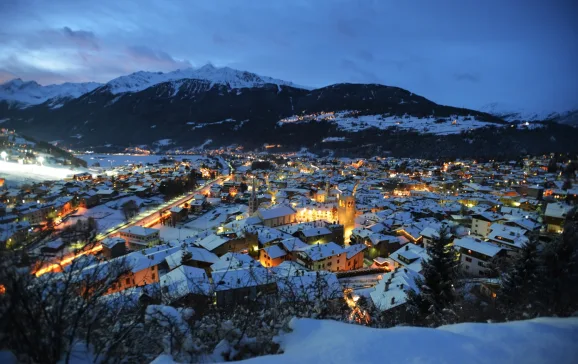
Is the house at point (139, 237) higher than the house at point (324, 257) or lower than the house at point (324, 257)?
lower

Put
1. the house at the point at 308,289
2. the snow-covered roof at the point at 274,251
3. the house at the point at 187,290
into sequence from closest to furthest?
the house at the point at 308,289
the house at the point at 187,290
the snow-covered roof at the point at 274,251

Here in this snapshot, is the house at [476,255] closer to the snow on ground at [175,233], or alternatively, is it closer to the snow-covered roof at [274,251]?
the snow-covered roof at [274,251]

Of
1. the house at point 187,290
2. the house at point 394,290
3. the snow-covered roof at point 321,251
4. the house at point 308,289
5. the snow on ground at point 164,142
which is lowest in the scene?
the snow-covered roof at point 321,251

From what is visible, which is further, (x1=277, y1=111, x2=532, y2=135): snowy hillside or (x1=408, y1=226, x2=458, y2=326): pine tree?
(x1=277, y1=111, x2=532, y2=135): snowy hillside

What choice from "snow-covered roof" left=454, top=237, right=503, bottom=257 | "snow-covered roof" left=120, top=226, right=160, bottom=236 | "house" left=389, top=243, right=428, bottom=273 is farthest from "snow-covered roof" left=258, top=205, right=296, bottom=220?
"snow-covered roof" left=454, top=237, right=503, bottom=257

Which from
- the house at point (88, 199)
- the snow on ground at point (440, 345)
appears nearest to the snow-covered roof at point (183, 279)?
the snow on ground at point (440, 345)

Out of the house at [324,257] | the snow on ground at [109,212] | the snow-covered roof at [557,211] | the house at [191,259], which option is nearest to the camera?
the house at [191,259]

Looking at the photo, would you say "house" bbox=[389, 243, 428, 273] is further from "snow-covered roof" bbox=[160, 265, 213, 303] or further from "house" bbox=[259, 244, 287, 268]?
"snow-covered roof" bbox=[160, 265, 213, 303]

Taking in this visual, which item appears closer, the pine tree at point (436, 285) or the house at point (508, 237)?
the pine tree at point (436, 285)
